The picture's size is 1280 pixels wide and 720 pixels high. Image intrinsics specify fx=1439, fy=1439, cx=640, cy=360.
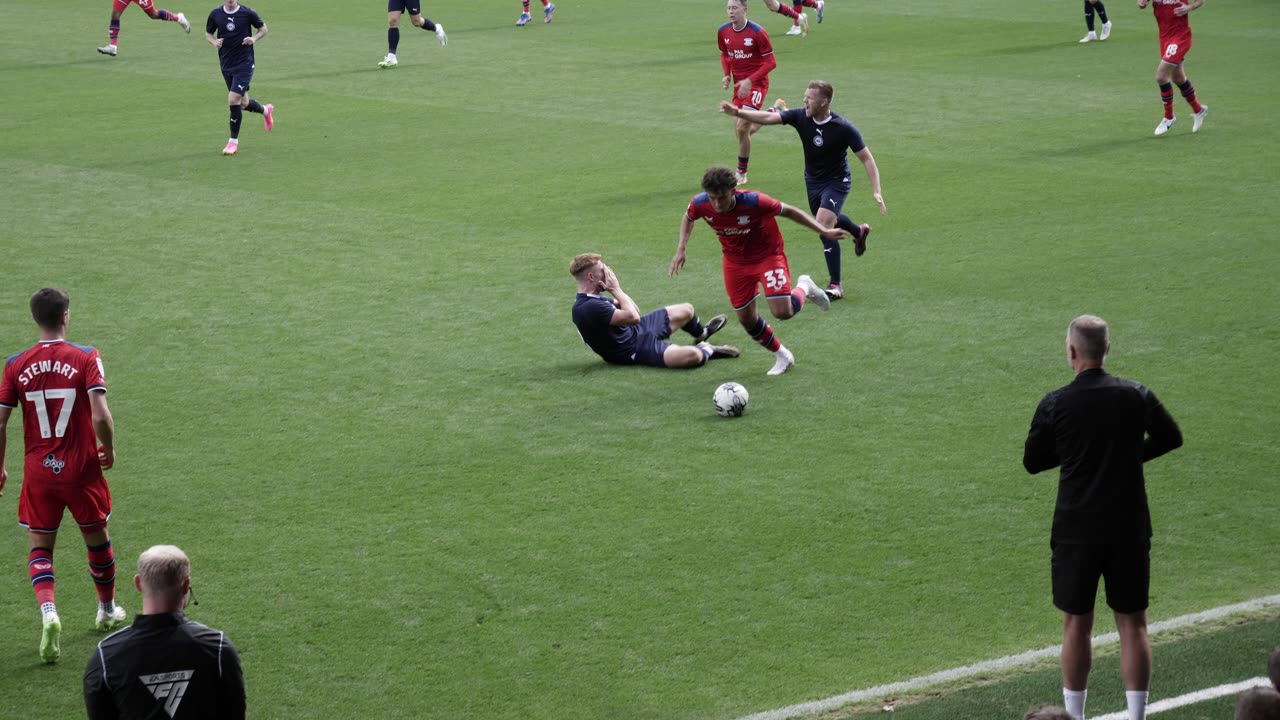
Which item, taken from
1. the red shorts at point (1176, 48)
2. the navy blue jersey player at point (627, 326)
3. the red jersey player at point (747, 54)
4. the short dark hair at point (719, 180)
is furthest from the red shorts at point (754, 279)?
the red shorts at point (1176, 48)

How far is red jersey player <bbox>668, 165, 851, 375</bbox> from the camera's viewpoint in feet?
38.3

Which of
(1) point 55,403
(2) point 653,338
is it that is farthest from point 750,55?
(1) point 55,403

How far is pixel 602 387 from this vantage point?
1171 centimetres

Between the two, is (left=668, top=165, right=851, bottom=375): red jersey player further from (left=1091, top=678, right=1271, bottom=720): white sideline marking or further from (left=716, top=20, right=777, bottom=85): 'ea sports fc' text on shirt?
(left=716, top=20, right=777, bottom=85): 'ea sports fc' text on shirt

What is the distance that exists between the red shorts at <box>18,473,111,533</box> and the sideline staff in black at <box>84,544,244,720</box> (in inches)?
112

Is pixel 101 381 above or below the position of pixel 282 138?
above

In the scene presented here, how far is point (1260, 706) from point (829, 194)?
10.2m

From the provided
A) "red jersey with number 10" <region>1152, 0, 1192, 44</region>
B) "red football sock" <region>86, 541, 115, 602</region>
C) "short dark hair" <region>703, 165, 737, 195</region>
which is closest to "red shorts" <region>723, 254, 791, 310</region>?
"short dark hair" <region>703, 165, 737, 195</region>

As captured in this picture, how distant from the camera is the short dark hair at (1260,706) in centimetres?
422

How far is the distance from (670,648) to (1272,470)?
452cm

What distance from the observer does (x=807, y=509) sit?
29.8 feet

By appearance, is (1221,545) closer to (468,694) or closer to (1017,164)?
(468,694)

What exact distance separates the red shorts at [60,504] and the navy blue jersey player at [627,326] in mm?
5032

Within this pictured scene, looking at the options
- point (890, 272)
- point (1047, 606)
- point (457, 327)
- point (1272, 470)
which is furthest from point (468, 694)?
point (890, 272)
